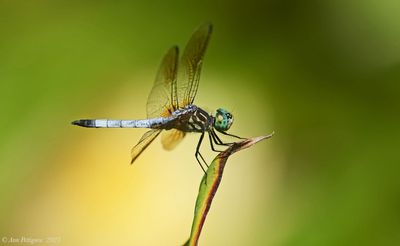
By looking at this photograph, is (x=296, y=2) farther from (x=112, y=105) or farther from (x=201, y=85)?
(x=112, y=105)

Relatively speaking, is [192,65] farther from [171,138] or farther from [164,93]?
[171,138]

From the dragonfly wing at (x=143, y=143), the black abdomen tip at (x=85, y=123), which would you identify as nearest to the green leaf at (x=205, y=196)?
the dragonfly wing at (x=143, y=143)

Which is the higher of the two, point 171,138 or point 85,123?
point 85,123

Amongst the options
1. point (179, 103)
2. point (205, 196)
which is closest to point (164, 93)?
point (179, 103)

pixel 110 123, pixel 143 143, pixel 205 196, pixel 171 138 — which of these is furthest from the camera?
pixel 110 123

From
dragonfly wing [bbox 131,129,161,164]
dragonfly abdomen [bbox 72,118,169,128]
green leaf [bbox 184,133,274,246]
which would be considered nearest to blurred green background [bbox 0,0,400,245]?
dragonfly abdomen [bbox 72,118,169,128]

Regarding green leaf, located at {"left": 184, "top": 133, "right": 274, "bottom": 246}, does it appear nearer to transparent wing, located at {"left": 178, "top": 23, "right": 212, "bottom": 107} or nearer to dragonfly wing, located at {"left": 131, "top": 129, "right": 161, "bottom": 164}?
dragonfly wing, located at {"left": 131, "top": 129, "right": 161, "bottom": 164}

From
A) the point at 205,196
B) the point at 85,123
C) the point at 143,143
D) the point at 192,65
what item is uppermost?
the point at 192,65

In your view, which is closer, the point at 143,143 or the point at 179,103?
the point at 143,143
